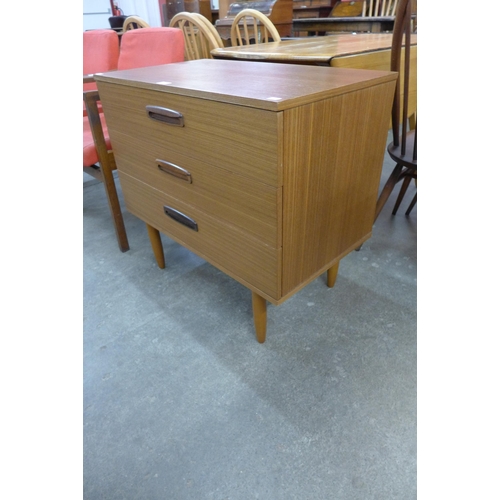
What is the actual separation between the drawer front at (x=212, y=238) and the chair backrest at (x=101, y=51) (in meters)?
1.03

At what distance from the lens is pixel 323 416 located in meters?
0.82

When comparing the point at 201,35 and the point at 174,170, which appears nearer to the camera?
the point at 174,170

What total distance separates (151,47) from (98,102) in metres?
0.35

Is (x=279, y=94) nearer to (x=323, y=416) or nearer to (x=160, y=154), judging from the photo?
(x=160, y=154)

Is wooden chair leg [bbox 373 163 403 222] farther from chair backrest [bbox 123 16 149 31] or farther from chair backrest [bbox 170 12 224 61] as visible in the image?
chair backrest [bbox 123 16 149 31]

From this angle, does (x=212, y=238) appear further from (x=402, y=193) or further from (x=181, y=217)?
(x=402, y=193)

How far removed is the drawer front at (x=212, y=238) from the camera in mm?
789

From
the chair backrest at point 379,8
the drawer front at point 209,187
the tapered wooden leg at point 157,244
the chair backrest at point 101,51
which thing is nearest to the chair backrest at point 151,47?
the chair backrest at point 101,51

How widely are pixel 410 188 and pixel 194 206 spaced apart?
52.6 inches

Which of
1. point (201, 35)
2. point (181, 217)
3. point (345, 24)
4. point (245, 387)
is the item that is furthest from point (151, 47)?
point (345, 24)

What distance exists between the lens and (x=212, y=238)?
0.90m

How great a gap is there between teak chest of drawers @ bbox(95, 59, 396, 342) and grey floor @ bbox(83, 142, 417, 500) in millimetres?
158

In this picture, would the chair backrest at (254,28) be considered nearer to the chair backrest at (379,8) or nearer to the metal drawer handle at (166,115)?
the chair backrest at (379,8)
